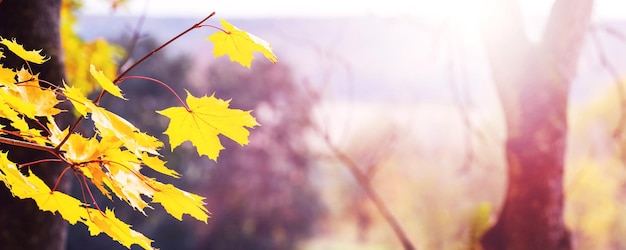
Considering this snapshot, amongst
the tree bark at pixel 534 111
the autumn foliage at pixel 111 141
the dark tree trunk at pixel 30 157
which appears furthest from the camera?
the tree bark at pixel 534 111

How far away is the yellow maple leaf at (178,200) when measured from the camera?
74 centimetres

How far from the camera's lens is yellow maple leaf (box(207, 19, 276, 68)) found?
29.9 inches

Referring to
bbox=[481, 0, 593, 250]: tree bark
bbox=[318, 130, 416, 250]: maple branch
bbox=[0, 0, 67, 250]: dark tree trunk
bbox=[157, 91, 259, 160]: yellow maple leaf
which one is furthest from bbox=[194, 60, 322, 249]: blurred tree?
bbox=[157, 91, 259, 160]: yellow maple leaf

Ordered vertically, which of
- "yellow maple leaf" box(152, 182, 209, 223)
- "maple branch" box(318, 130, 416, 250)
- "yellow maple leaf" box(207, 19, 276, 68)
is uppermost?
"yellow maple leaf" box(207, 19, 276, 68)

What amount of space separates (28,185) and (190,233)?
1434 cm

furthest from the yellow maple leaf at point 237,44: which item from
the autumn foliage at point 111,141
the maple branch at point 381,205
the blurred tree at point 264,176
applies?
the blurred tree at point 264,176

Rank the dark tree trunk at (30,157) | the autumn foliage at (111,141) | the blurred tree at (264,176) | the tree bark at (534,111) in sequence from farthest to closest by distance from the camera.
Answer: the blurred tree at (264,176) → the tree bark at (534,111) → the dark tree trunk at (30,157) → the autumn foliage at (111,141)

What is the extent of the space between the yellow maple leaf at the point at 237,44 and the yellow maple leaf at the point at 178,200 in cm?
18

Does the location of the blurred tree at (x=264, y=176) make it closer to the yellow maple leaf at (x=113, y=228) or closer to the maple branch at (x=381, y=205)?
the maple branch at (x=381, y=205)

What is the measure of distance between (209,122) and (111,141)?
12cm

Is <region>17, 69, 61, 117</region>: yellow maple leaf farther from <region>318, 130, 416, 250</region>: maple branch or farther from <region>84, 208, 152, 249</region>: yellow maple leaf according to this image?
<region>318, 130, 416, 250</region>: maple branch

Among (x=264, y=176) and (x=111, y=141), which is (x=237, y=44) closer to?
(x=111, y=141)

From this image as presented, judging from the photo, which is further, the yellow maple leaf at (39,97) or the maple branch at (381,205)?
the maple branch at (381,205)

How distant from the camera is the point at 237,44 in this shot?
0.80 m
